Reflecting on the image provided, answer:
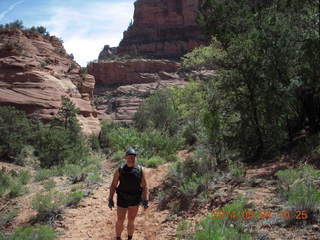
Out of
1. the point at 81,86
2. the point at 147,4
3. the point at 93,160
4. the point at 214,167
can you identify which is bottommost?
the point at 93,160

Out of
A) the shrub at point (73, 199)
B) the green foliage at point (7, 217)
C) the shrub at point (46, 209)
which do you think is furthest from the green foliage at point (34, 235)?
the shrub at point (73, 199)

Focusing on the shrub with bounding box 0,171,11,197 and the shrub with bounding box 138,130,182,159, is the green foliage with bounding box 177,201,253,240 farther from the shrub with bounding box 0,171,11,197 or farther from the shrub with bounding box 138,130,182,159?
the shrub with bounding box 138,130,182,159

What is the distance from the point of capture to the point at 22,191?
28.8 ft

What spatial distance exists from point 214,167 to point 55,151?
10.00 m

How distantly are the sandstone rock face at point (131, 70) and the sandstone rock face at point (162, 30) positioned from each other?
799cm

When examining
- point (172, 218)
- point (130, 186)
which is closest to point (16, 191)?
point (172, 218)

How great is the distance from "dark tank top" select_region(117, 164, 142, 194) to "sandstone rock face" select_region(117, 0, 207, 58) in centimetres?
7191

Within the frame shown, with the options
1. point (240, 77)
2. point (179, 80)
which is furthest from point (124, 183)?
point (179, 80)

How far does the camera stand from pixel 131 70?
2623 inches

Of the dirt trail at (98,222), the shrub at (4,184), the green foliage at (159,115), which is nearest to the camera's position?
the dirt trail at (98,222)

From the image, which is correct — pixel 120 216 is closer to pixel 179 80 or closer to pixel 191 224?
pixel 191 224

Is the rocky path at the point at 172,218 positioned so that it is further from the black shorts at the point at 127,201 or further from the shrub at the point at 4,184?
the shrub at the point at 4,184

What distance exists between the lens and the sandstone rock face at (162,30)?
247 feet

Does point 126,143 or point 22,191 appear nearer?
point 22,191
